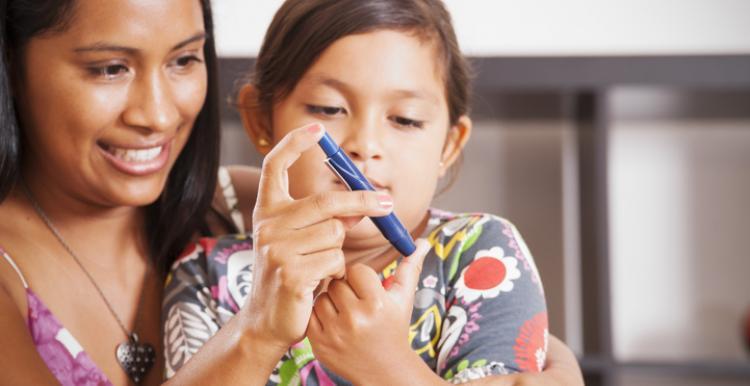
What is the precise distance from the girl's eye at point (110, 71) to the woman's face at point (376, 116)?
0.23 meters

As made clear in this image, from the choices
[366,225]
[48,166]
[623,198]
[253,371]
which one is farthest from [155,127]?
[623,198]

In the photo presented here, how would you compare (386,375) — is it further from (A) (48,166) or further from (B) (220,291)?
(A) (48,166)

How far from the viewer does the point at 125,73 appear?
134 centimetres

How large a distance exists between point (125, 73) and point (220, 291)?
1.05 ft

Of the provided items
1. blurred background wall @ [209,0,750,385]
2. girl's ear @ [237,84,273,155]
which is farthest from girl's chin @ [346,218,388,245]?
blurred background wall @ [209,0,750,385]

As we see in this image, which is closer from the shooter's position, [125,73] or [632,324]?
[125,73]

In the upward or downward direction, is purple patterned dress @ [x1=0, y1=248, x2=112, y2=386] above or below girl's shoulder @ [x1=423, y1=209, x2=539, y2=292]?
below

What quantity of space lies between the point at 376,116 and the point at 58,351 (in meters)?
0.54

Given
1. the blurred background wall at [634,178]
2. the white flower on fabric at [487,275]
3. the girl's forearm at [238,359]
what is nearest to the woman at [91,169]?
the girl's forearm at [238,359]

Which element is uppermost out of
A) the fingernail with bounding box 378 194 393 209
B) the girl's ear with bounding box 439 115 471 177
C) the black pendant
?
the fingernail with bounding box 378 194 393 209

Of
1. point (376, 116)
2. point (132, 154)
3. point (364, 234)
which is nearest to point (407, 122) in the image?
point (376, 116)

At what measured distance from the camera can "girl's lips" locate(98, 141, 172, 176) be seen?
1357 mm

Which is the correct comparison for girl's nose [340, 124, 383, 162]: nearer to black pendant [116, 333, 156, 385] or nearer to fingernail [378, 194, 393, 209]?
fingernail [378, 194, 393, 209]

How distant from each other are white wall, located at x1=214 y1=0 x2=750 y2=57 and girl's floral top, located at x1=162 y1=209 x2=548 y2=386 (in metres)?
1.78
